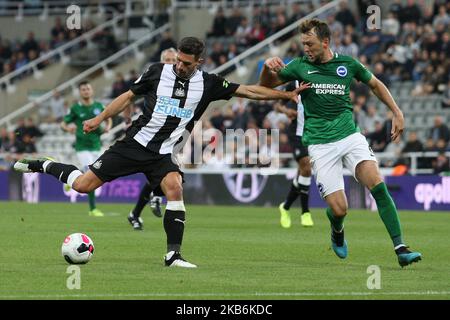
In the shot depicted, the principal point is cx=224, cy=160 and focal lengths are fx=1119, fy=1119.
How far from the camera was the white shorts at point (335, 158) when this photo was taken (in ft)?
37.9

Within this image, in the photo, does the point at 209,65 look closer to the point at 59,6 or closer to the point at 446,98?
the point at 446,98

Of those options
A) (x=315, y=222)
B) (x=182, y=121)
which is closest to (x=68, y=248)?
(x=182, y=121)

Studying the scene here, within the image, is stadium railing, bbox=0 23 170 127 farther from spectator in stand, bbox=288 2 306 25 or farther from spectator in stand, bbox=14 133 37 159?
spectator in stand, bbox=288 2 306 25

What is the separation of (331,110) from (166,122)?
177 cm

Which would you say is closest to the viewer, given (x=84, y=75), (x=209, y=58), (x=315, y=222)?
(x=315, y=222)

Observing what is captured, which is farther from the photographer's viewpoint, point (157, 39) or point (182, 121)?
point (157, 39)

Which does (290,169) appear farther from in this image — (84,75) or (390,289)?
(390,289)

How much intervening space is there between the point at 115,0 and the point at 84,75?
418 centimetres

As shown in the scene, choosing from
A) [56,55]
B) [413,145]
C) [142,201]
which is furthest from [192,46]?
[56,55]

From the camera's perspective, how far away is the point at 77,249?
10930 millimetres

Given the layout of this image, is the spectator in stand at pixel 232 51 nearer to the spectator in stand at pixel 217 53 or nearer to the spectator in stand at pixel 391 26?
the spectator in stand at pixel 217 53

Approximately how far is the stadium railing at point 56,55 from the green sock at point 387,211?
25.9m

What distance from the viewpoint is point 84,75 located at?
3528cm

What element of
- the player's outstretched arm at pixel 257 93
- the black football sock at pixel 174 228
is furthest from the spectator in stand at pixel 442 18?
the black football sock at pixel 174 228
